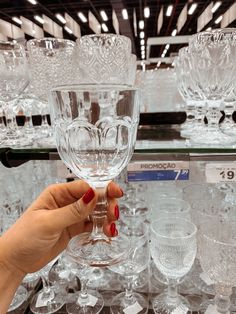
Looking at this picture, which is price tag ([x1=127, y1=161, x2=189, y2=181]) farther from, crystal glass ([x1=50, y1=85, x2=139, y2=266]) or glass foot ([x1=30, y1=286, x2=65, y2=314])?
glass foot ([x1=30, y1=286, x2=65, y2=314])

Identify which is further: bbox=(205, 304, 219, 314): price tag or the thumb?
bbox=(205, 304, 219, 314): price tag

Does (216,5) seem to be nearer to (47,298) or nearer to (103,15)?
(103,15)

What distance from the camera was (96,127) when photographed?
36 cm

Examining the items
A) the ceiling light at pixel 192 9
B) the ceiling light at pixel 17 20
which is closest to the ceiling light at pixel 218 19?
the ceiling light at pixel 192 9

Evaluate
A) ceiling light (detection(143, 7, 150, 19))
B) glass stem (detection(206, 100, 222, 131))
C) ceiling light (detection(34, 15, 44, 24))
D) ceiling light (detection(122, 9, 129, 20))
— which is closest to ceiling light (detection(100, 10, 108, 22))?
ceiling light (detection(122, 9, 129, 20))

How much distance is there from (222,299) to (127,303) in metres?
0.20

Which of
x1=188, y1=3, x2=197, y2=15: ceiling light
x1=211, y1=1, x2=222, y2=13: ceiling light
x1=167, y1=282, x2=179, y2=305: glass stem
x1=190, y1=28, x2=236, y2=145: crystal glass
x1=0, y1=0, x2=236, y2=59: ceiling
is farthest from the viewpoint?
x1=188, y1=3, x2=197, y2=15: ceiling light

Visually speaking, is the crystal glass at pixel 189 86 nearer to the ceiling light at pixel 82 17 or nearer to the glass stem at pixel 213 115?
the glass stem at pixel 213 115

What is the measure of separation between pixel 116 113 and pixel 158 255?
31 cm

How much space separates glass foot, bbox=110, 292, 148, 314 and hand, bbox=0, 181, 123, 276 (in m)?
0.20

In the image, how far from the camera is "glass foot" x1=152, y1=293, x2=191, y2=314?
1.88 feet

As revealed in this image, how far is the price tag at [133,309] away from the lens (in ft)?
1.92

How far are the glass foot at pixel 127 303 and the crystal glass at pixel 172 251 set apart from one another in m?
0.03

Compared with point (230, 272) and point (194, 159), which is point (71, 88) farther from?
point (230, 272)
